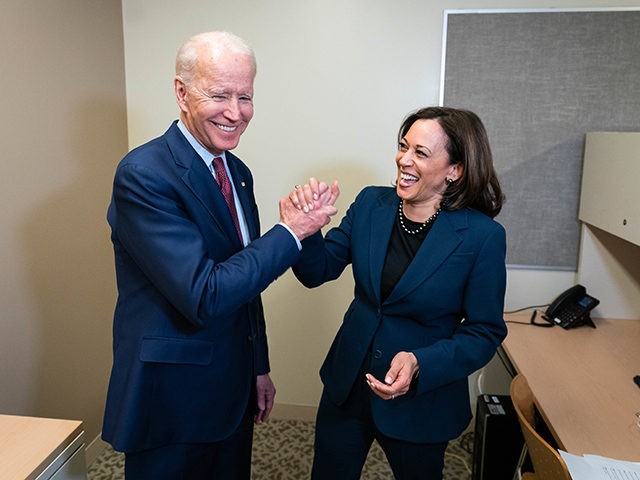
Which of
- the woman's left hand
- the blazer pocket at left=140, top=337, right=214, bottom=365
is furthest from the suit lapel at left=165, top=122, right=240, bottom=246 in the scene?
the woman's left hand

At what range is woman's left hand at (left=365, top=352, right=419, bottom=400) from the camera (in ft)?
4.32

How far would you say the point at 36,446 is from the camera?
1.17 metres

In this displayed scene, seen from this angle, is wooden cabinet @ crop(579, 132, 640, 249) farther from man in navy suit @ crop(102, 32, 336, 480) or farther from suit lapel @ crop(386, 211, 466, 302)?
man in navy suit @ crop(102, 32, 336, 480)

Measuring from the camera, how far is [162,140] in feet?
4.32

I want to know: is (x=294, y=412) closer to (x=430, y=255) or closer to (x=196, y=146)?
(x=430, y=255)

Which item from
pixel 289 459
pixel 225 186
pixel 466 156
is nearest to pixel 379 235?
pixel 466 156

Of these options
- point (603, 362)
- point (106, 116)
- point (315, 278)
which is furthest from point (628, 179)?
point (106, 116)

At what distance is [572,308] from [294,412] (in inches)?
63.4

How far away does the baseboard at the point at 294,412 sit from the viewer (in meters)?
3.00

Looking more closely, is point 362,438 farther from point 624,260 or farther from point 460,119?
point 624,260

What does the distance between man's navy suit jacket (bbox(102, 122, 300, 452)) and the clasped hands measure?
0.06 m

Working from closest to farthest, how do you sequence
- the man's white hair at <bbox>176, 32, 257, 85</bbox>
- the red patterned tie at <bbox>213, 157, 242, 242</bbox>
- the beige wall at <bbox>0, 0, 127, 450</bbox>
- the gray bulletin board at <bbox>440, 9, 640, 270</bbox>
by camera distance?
the man's white hair at <bbox>176, 32, 257, 85</bbox>
the red patterned tie at <bbox>213, 157, 242, 242</bbox>
the beige wall at <bbox>0, 0, 127, 450</bbox>
the gray bulletin board at <bbox>440, 9, 640, 270</bbox>

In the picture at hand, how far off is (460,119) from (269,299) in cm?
168

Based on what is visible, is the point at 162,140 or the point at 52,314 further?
the point at 52,314
